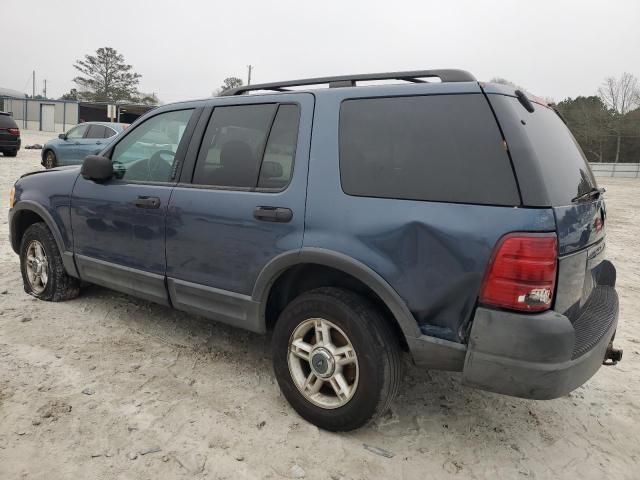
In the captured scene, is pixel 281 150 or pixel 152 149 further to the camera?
pixel 152 149

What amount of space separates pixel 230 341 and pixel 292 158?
1.68 m

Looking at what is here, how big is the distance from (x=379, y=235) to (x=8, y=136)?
18.9 metres

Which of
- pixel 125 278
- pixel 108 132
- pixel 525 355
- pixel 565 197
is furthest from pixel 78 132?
pixel 525 355

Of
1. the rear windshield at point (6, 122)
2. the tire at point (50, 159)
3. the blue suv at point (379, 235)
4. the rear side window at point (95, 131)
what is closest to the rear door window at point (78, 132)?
the rear side window at point (95, 131)

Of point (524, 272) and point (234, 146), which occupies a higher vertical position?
point (234, 146)

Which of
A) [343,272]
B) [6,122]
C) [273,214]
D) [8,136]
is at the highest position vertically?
[6,122]

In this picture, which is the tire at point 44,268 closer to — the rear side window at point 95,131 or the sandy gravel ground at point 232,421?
the sandy gravel ground at point 232,421

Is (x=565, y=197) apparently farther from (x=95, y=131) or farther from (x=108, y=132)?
(x=95, y=131)

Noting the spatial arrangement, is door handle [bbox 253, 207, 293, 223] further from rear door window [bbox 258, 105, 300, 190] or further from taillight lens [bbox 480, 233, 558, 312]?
taillight lens [bbox 480, 233, 558, 312]

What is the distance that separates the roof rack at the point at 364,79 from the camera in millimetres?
2375

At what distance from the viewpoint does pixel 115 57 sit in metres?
59.1

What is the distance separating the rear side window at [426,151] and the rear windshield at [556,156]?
0.60ft

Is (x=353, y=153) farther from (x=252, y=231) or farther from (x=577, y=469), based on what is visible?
(x=577, y=469)

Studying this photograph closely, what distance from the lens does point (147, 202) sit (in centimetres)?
328
